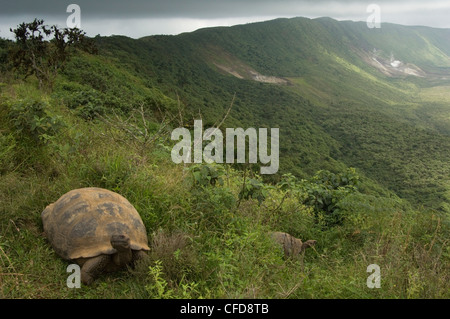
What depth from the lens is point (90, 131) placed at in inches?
262

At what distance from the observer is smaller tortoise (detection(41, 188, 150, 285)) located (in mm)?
3377

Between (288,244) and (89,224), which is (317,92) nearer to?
(288,244)

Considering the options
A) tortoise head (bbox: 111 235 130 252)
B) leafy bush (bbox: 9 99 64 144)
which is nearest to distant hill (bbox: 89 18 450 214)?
leafy bush (bbox: 9 99 64 144)

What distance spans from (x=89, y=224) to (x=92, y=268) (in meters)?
0.45

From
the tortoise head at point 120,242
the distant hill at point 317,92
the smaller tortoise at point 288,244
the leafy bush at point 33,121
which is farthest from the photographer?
the distant hill at point 317,92

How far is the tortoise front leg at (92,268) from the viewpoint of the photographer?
333 centimetres

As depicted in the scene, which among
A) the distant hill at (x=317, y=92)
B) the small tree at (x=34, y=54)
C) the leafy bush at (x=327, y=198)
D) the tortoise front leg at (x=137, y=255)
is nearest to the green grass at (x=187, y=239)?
the tortoise front leg at (x=137, y=255)

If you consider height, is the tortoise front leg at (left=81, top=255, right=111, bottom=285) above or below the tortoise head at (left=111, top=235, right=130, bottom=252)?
below

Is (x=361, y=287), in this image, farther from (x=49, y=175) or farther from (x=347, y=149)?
(x=347, y=149)

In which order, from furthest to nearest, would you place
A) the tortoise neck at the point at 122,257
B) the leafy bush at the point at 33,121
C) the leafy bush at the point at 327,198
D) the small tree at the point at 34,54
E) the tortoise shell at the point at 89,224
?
1. the small tree at the point at 34,54
2. the leafy bush at the point at 327,198
3. the leafy bush at the point at 33,121
4. the tortoise shell at the point at 89,224
5. the tortoise neck at the point at 122,257

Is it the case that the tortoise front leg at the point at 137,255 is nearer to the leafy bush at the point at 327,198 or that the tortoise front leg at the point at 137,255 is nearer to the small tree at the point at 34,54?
the leafy bush at the point at 327,198

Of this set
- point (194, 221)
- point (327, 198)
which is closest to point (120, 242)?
point (194, 221)
